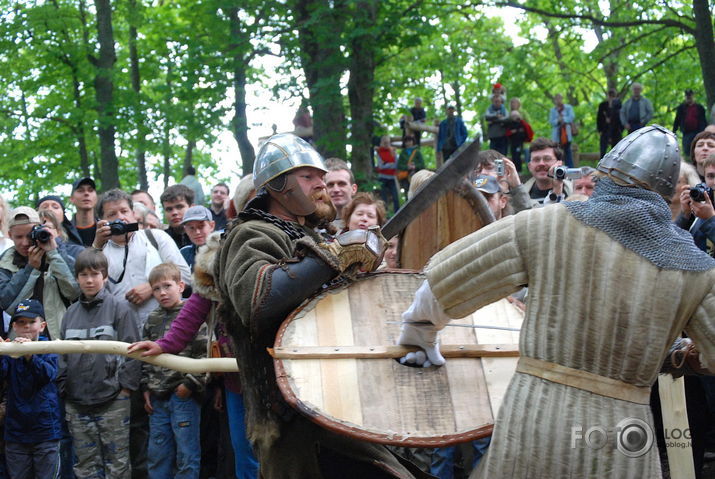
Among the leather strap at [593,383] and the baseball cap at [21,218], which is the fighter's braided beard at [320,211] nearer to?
the leather strap at [593,383]

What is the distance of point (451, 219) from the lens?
173 inches

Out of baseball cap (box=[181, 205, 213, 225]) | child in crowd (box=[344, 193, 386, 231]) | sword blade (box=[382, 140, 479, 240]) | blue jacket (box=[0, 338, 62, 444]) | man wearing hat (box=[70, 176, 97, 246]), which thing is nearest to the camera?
sword blade (box=[382, 140, 479, 240])

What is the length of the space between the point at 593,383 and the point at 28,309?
4.15 m

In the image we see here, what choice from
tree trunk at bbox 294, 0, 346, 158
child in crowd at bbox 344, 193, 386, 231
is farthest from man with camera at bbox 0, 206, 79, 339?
tree trunk at bbox 294, 0, 346, 158

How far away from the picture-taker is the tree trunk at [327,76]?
11445 millimetres

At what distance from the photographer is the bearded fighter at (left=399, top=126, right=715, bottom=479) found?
2383 mm

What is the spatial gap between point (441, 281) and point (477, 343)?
1.68 feet

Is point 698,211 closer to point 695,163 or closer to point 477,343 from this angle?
point 695,163

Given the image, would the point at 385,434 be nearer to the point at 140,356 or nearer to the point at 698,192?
the point at 140,356

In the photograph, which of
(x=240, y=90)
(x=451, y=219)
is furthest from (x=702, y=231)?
(x=240, y=90)

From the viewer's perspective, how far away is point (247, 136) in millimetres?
14656

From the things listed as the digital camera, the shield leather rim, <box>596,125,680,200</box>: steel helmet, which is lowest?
the shield leather rim

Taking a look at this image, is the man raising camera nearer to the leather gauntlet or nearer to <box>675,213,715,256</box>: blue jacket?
<box>675,213,715,256</box>: blue jacket

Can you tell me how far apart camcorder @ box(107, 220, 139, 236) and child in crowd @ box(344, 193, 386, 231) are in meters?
1.73
